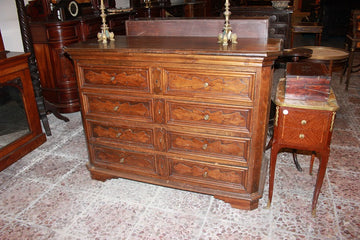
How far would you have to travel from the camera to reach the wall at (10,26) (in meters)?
4.09

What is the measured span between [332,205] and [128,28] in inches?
95.1

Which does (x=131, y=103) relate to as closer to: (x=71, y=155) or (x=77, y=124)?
(x=71, y=155)

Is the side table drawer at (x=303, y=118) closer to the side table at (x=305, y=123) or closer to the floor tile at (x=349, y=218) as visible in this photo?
the side table at (x=305, y=123)

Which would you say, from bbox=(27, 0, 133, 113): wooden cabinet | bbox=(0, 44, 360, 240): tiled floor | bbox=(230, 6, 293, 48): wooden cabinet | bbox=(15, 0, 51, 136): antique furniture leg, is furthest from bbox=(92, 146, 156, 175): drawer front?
bbox=(230, 6, 293, 48): wooden cabinet

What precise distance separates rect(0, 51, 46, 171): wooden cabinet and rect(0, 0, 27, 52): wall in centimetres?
106

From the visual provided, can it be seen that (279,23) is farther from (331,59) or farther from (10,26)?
(10,26)

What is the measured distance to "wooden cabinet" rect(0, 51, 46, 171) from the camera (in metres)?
3.17

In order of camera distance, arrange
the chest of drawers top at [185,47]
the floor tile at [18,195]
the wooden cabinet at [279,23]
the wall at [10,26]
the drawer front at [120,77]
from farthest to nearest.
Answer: the wooden cabinet at [279,23]
the wall at [10,26]
the floor tile at [18,195]
the drawer front at [120,77]
the chest of drawers top at [185,47]

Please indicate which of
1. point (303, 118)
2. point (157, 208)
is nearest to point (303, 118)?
point (303, 118)

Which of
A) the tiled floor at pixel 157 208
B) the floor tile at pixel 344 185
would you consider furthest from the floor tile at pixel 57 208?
the floor tile at pixel 344 185

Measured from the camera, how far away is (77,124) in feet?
13.9

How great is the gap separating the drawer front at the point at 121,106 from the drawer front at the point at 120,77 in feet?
0.31

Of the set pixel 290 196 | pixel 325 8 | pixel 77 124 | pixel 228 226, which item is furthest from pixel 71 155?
pixel 325 8

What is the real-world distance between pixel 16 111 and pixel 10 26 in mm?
1553
